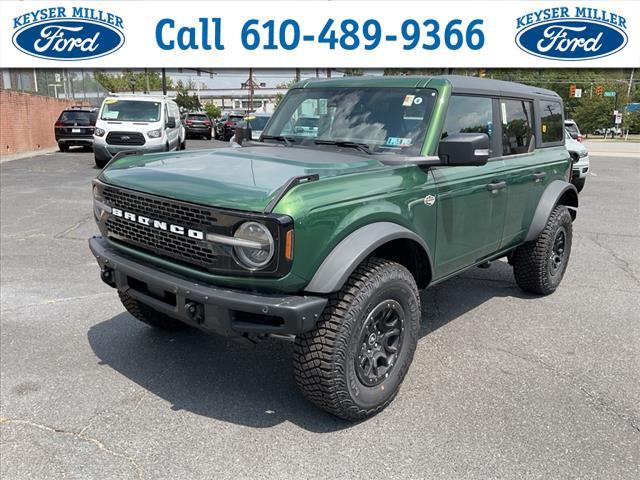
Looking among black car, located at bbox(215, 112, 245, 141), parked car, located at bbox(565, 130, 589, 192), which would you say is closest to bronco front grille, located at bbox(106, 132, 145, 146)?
parked car, located at bbox(565, 130, 589, 192)

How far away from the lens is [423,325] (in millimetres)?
4508

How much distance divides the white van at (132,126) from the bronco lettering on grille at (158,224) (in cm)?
1180

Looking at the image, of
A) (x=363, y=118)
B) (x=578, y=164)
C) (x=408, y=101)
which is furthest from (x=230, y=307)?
(x=578, y=164)

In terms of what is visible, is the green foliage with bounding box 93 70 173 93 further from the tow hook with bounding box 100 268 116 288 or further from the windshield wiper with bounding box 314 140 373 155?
the tow hook with bounding box 100 268 116 288

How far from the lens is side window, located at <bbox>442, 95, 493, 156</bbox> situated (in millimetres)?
3814

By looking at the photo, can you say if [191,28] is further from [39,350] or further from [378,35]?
[39,350]

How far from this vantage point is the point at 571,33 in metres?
20.7

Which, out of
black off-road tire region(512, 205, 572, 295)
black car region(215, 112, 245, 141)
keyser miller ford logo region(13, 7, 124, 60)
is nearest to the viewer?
black off-road tire region(512, 205, 572, 295)

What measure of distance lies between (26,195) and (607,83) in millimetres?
69307

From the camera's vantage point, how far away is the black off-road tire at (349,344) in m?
2.84

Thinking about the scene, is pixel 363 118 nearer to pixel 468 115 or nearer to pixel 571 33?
pixel 468 115

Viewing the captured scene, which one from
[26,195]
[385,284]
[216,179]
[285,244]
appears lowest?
[26,195]

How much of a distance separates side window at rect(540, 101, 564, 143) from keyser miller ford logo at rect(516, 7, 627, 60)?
55.2 ft

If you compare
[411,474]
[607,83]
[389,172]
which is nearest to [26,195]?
[389,172]
